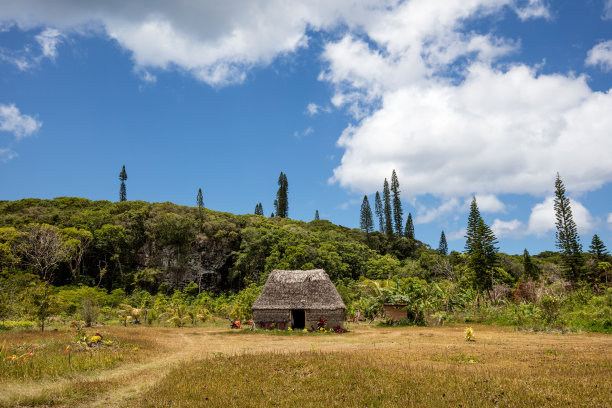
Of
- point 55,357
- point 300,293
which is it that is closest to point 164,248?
A: point 300,293

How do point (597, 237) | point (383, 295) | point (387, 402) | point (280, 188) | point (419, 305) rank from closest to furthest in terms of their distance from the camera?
1. point (387, 402)
2. point (419, 305)
3. point (383, 295)
4. point (597, 237)
5. point (280, 188)

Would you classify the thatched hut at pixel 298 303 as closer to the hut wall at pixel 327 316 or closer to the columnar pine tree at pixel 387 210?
the hut wall at pixel 327 316

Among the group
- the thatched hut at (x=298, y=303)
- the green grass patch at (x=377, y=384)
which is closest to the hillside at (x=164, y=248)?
the thatched hut at (x=298, y=303)

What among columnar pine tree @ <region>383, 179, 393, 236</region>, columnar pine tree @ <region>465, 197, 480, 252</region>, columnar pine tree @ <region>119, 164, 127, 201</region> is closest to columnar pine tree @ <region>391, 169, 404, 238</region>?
columnar pine tree @ <region>383, 179, 393, 236</region>

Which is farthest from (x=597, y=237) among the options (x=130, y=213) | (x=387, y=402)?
(x=130, y=213)

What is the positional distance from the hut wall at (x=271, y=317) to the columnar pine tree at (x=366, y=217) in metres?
65.0

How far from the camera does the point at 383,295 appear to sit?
33281 millimetres

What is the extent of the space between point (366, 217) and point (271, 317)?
6657 cm

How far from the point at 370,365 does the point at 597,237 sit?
49727 millimetres

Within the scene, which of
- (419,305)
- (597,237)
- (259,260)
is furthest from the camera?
(259,260)

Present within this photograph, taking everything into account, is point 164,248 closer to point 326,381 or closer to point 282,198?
point 282,198

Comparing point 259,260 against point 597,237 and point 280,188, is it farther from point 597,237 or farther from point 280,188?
point 597,237

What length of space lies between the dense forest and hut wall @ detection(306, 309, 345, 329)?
7561 mm

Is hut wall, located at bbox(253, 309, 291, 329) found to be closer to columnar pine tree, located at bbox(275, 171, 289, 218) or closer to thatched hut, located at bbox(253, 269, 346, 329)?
thatched hut, located at bbox(253, 269, 346, 329)
